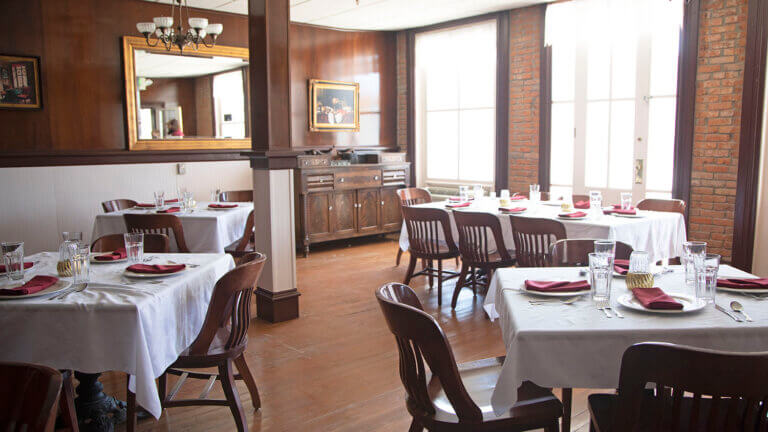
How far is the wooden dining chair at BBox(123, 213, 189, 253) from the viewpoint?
4535 millimetres

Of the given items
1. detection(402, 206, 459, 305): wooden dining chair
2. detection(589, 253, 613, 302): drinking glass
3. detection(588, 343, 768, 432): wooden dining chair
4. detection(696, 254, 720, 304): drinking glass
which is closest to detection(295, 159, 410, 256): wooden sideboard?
detection(402, 206, 459, 305): wooden dining chair

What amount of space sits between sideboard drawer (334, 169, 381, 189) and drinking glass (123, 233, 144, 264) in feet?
15.0

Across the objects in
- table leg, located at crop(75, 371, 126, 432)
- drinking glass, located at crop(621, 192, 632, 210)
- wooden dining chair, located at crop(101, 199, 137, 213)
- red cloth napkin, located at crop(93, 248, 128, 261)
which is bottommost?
table leg, located at crop(75, 371, 126, 432)

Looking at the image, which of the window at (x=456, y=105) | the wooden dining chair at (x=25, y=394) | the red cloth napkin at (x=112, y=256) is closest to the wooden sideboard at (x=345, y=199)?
the window at (x=456, y=105)

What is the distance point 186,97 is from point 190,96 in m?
0.06

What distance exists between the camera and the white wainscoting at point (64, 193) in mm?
5922

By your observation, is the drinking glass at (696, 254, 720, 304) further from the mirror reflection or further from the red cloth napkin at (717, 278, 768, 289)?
the mirror reflection

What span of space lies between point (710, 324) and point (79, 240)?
8.87 feet

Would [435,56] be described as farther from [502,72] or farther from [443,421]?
[443,421]

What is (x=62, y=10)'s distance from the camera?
19.9 ft

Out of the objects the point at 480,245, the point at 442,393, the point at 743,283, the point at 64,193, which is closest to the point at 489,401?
the point at 442,393

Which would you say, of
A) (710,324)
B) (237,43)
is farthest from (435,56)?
(710,324)

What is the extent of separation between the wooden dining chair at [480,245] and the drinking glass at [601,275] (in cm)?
221

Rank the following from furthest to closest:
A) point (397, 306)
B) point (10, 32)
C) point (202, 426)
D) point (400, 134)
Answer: point (400, 134) < point (10, 32) < point (202, 426) < point (397, 306)
